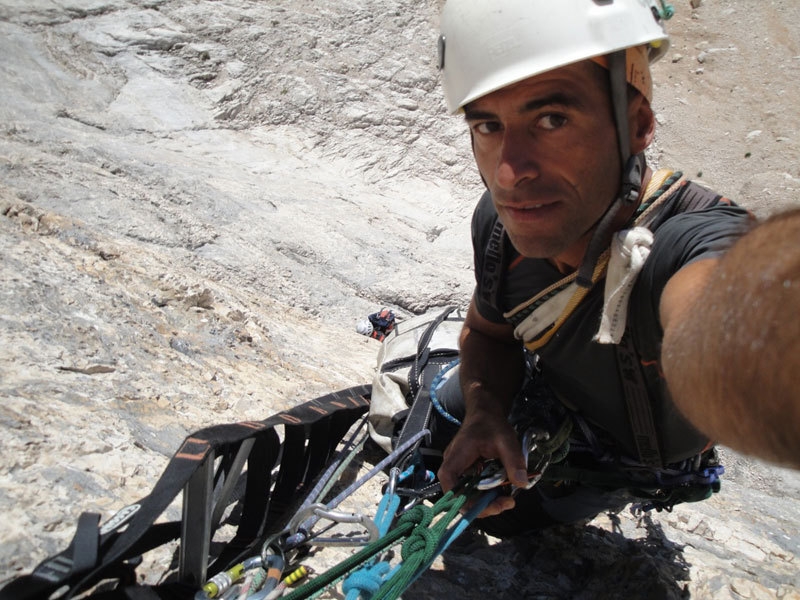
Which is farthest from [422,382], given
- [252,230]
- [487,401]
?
[252,230]

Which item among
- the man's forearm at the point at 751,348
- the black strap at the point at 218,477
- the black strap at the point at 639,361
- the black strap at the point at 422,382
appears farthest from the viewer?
the black strap at the point at 422,382

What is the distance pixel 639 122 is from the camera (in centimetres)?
171

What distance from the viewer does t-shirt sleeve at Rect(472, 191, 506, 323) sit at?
2.05m

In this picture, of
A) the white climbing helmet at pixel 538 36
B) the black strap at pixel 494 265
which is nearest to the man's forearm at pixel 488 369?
the black strap at pixel 494 265

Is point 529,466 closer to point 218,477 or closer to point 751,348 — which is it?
point 218,477

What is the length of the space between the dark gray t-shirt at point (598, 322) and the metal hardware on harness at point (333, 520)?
29.6 inches

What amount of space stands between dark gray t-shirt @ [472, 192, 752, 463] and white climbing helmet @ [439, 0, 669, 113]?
1.66 feet

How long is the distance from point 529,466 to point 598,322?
1.90ft

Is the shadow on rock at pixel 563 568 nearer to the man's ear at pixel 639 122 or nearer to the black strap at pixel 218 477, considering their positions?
the black strap at pixel 218 477

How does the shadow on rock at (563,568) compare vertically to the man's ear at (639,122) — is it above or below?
below

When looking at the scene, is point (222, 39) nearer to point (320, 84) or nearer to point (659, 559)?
point (320, 84)

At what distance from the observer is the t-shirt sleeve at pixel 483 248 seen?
2.05 m

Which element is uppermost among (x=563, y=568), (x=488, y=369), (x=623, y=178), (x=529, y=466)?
(x=623, y=178)

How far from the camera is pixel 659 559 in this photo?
2.26 m
